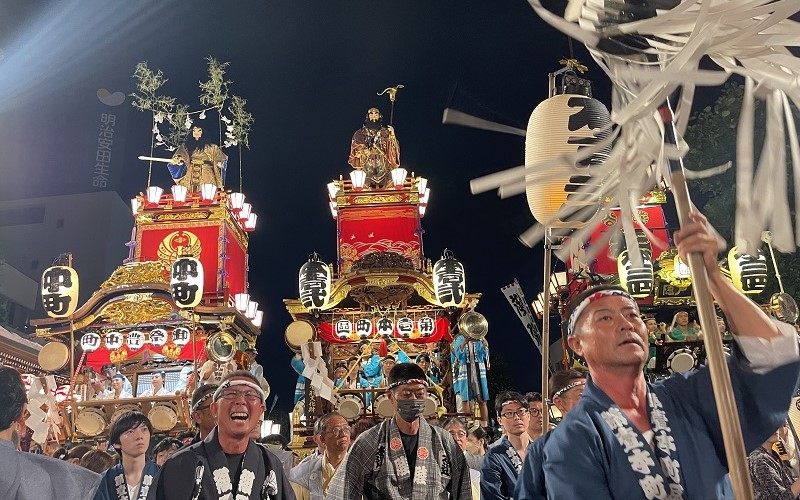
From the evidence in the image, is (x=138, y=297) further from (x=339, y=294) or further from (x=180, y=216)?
(x=339, y=294)

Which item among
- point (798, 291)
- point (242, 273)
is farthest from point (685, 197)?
point (242, 273)

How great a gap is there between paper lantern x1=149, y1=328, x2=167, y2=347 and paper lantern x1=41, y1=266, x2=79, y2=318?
11.1ft

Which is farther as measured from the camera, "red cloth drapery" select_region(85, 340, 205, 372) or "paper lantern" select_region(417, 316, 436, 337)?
"red cloth drapery" select_region(85, 340, 205, 372)

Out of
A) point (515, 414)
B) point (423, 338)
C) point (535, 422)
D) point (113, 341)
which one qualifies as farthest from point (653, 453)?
point (113, 341)

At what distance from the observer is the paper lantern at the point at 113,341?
21.2 metres

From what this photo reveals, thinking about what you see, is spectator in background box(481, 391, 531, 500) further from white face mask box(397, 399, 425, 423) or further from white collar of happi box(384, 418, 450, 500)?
white face mask box(397, 399, 425, 423)

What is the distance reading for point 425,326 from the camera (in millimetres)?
19531

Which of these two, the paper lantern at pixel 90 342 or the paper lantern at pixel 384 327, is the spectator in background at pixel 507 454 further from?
the paper lantern at pixel 90 342

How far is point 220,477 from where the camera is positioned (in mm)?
3939

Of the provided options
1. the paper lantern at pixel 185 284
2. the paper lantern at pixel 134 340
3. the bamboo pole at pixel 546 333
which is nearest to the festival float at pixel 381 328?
the paper lantern at pixel 185 284

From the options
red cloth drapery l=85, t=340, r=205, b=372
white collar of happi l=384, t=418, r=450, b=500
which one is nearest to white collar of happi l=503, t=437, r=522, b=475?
white collar of happi l=384, t=418, r=450, b=500

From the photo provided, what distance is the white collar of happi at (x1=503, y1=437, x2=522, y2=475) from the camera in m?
5.23

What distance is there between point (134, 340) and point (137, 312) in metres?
1.12

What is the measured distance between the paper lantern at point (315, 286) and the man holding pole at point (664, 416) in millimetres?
15679
